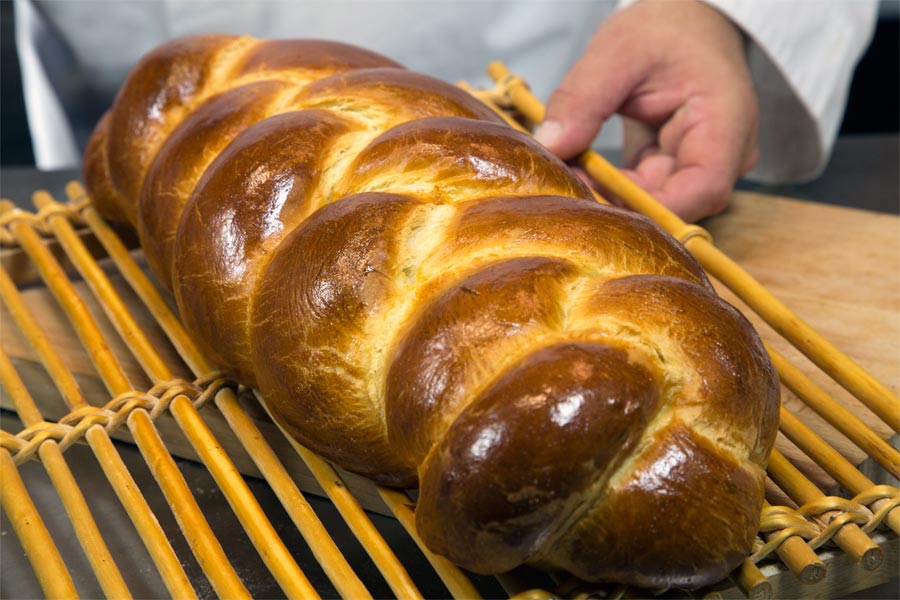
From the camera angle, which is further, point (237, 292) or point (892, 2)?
point (892, 2)

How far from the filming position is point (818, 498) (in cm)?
71

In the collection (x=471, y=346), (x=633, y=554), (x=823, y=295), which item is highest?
(x=471, y=346)

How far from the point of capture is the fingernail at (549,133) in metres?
1.17

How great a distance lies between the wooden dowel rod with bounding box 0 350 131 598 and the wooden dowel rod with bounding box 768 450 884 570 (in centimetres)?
50

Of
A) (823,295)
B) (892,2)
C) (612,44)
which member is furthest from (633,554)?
(892,2)

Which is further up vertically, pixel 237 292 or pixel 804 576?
pixel 237 292

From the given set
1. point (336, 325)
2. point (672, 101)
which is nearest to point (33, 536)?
point (336, 325)

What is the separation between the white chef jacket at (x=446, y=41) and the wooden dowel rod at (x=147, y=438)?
1.85 ft

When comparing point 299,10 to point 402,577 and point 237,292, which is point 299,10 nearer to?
point 237,292

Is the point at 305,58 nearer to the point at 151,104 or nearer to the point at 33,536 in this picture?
the point at 151,104

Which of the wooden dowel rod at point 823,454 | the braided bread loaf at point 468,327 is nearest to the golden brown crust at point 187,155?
the braided bread loaf at point 468,327

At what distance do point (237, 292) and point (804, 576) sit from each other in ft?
1.59

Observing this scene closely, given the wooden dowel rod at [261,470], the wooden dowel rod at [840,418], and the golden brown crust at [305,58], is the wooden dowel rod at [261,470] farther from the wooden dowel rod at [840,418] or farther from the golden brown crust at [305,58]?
the wooden dowel rod at [840,418]

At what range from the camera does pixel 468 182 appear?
755mm
